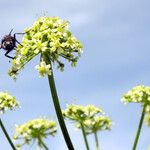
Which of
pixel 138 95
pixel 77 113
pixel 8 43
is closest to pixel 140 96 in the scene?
pixel 138 95

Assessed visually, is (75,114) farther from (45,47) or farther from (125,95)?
(45,47)

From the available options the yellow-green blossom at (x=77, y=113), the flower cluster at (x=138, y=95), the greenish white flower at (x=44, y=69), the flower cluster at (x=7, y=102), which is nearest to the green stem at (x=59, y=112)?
the greenish white flower at (x=44, y=69)

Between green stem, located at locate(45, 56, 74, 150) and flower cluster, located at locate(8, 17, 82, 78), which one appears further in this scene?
flower cluster, located at locate(8, 17, 82, 78)

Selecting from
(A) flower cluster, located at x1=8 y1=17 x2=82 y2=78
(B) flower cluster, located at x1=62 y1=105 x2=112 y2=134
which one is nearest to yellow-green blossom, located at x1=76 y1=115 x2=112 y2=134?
(B) flower cluster, located at x1=62 y1=105 x2=112 y2=134

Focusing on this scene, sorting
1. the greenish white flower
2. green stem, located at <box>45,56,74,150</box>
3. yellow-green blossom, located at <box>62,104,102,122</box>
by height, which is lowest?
green stem, located at <box>45,56,74,150</box>

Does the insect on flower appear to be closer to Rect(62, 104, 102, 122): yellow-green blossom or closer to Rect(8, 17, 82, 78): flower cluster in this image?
Rect(8, 17, 82, 78): flower cluster

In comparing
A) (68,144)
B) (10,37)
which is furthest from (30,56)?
(68,144)

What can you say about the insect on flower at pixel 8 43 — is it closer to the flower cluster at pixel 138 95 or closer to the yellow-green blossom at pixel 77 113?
the yellow-green blossom at pixel 77 113
